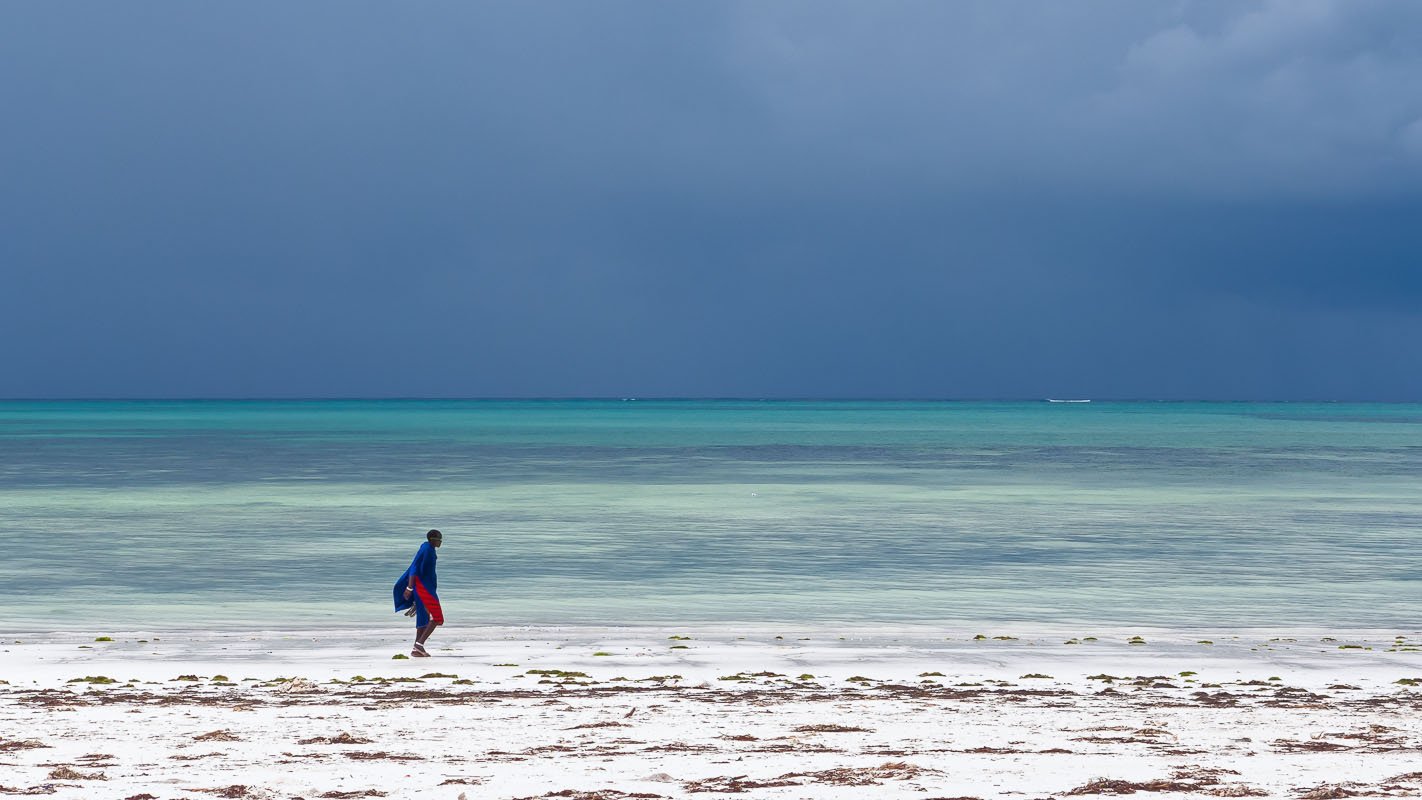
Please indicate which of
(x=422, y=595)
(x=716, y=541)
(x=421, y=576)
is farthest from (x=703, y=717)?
(x=716, y=541)

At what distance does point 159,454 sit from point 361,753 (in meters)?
75.4

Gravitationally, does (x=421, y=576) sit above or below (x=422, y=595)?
above

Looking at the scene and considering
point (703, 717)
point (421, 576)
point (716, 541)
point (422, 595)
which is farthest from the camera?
point (716, 541)

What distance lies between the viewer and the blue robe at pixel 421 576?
17766mm

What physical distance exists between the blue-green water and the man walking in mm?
3703

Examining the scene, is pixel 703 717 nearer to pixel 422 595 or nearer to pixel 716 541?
pixel 422 595

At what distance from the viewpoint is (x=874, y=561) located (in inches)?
1190

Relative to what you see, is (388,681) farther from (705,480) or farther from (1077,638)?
(705,480)

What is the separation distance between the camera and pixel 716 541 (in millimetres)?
34688

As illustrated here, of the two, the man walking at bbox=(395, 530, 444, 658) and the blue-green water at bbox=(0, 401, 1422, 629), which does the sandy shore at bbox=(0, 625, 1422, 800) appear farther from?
the blue-green water at bbox=(0, 401, 1422, 629)

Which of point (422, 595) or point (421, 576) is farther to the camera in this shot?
point (421, 576)

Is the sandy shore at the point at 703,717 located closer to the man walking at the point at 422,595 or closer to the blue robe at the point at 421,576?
the man walking at the point at 422,595

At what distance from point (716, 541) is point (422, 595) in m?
17.4

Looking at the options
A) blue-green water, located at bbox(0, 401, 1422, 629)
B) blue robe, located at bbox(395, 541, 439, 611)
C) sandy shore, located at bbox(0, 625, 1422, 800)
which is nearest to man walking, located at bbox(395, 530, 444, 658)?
blue robe, located at bbox(395, 541, 439, 611)
